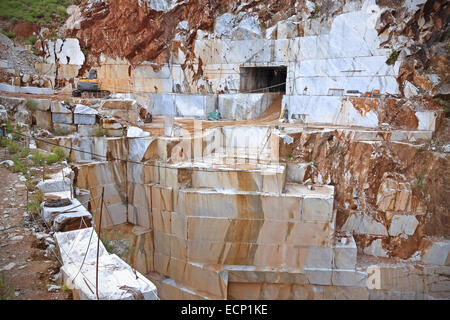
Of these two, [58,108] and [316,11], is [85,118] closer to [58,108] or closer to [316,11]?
[58,108]

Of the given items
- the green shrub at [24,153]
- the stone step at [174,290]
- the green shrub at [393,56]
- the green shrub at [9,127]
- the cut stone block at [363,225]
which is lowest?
the stone step at [174,290]

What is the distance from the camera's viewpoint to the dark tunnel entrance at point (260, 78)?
1592 cm

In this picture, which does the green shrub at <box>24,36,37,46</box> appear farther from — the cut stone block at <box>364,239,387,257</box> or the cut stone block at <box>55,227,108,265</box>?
the cut stone block at <box>364,239,387,257</box>

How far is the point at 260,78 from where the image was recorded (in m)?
17.4

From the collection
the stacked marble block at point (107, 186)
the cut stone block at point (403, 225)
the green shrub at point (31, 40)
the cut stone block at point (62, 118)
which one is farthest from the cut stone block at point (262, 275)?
the green shrub at point (31, 40)

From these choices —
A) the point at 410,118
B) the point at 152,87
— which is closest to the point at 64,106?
the point at 152,87

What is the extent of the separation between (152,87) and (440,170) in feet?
42.6

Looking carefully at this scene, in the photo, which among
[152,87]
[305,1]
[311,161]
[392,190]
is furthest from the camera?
[152,87]

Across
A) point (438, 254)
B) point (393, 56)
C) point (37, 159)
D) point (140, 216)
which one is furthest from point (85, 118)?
point (438, 254)

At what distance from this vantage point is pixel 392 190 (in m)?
10.3

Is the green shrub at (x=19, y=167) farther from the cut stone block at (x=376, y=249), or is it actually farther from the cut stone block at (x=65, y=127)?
the cut stone block at (x=376, y=249)

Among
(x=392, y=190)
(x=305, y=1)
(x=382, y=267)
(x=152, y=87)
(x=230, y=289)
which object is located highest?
(x=305, y=1)

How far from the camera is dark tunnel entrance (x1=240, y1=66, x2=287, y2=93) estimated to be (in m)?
15.9

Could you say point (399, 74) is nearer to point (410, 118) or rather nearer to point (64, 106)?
point (410, 118)
